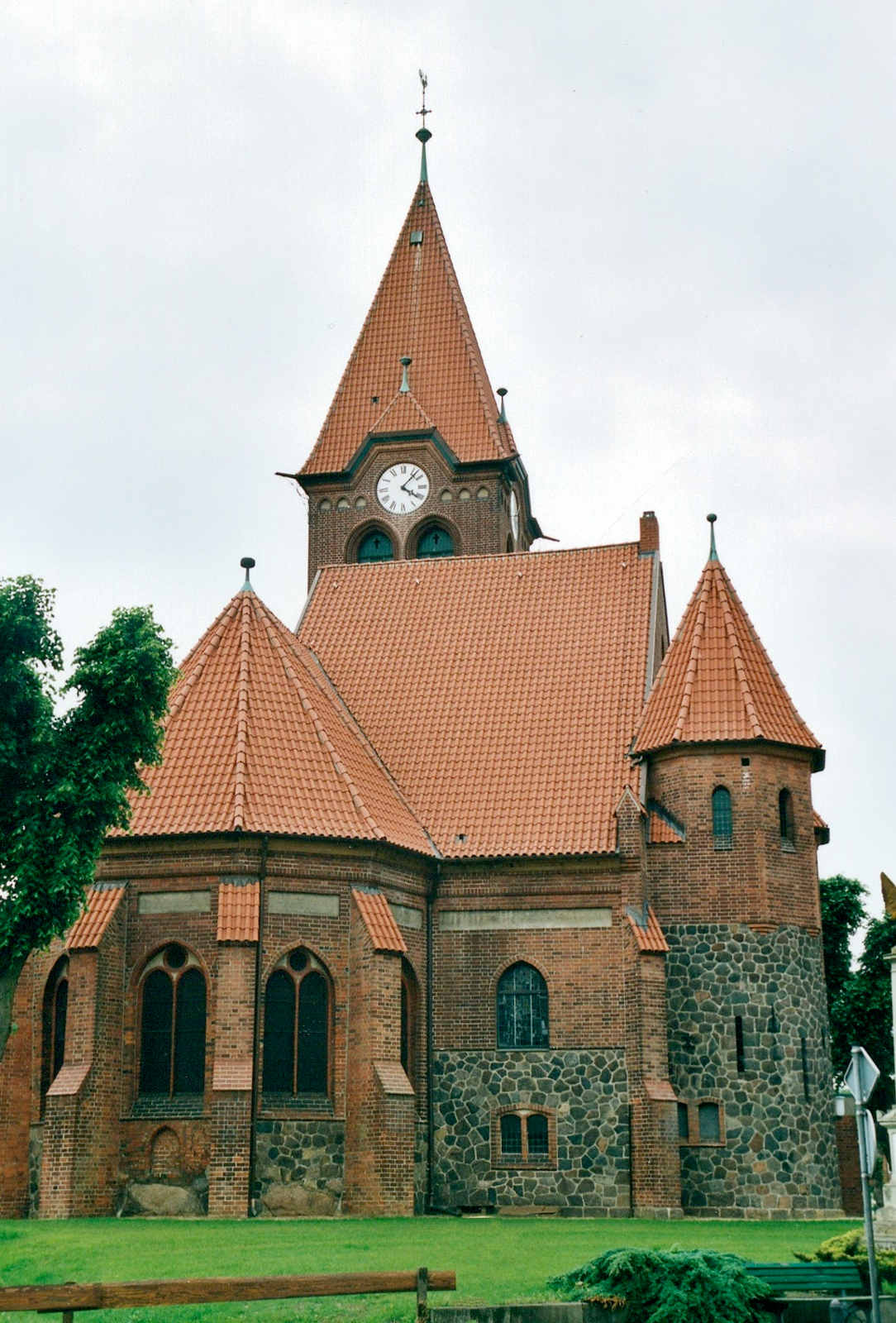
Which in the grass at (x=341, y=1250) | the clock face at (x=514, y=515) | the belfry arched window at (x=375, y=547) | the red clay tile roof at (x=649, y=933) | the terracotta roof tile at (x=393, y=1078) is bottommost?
the grass at (x=341, y=1250)

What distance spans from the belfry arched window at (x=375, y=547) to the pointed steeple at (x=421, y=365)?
2025 millimetres

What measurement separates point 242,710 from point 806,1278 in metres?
16.9

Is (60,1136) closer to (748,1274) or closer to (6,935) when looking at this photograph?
(6,935)

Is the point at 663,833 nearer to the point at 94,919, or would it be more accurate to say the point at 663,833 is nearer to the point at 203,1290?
the point at 94,919

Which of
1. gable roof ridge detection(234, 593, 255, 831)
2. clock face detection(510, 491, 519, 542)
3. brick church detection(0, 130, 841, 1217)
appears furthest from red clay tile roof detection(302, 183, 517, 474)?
gable roof ridge detection(234, 593, 255, 831)

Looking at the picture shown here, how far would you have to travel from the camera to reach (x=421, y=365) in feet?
157

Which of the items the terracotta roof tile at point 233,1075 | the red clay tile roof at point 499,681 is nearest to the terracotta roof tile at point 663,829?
the red clay tile roof at point 499,681

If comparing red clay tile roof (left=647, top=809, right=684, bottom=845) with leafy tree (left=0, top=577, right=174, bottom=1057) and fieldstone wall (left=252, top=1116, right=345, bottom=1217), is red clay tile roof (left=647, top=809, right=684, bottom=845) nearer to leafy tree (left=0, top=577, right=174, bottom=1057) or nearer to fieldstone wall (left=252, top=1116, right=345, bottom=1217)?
fieldstone wall (left=252, top=1116, right=345, bottom=1217)

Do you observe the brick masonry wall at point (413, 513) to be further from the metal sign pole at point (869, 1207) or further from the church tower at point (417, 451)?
the metal sign pole at point (869, 1207)

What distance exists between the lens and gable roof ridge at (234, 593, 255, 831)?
2923cm

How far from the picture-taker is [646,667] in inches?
1394

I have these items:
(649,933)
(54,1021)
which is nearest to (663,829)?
(649,933)

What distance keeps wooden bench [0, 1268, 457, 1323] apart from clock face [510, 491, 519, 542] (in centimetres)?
3293

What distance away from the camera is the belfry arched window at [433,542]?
45.8 meters
